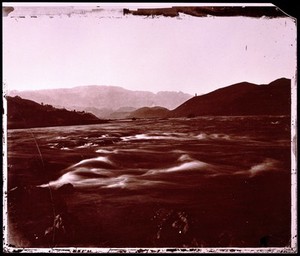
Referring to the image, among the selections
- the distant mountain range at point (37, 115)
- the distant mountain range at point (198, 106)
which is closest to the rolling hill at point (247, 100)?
the distant mountain range at point (198, 106)

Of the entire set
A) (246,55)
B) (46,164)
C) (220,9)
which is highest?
(220,9)

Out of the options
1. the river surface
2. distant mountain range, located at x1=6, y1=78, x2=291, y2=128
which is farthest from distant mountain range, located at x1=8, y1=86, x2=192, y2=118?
the river surface

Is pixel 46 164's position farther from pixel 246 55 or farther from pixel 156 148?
pixel 246 55

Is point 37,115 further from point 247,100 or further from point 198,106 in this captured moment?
point 247,100

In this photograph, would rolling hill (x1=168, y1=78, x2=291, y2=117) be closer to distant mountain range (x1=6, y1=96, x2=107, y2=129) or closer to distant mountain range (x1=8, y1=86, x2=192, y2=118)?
distant mountain range (x1=8, y1=86, x2=192, y2=118)

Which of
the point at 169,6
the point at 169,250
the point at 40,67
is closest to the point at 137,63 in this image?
the point at 169,6

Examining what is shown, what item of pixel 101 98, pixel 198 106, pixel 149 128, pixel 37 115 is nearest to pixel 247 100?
pixel 198 106

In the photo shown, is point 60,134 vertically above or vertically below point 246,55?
below
